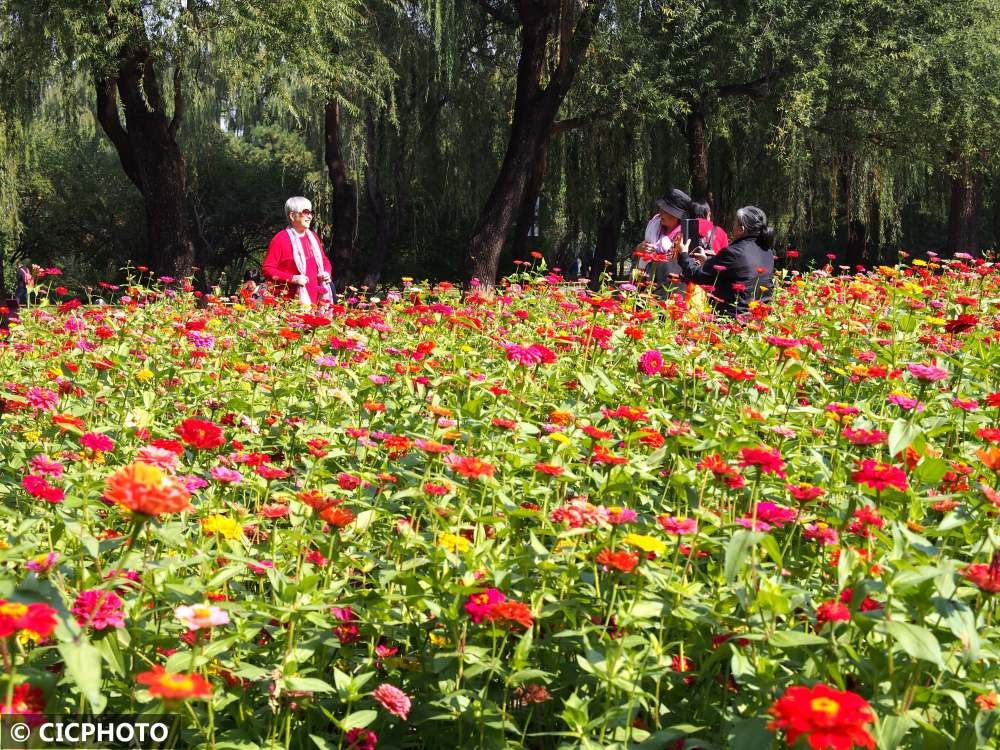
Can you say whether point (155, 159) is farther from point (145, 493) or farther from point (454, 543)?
point (145, 493)

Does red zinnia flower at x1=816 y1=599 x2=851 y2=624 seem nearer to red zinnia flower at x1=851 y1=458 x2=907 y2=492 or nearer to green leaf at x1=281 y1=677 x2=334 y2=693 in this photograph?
red zinnia flower at x1=851 y1=458 x2=907 y2=492

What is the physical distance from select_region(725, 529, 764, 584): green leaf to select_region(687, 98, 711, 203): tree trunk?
10.9m

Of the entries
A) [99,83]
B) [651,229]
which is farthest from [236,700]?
[99,83]

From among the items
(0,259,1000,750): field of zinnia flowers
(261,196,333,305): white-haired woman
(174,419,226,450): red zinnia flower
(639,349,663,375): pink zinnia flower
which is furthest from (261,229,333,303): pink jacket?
(174,419,226,450): red zinnia flower

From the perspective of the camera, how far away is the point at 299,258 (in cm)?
647

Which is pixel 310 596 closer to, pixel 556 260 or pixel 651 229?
pixel 651 229

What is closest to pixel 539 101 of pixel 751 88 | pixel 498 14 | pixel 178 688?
pixel 498 14

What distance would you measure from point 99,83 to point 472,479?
8.68 metres

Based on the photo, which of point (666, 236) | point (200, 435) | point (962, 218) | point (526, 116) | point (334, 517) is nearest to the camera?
point (334, 517)

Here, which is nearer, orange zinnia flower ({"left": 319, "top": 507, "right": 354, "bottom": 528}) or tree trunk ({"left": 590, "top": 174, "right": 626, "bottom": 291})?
orange zinnia flower ({"left": 319, "top": 507, "right": 354, "bottom": 528})

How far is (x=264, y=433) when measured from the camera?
333cm

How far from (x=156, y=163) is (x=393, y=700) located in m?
9.16

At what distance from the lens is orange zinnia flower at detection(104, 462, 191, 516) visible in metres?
1.33

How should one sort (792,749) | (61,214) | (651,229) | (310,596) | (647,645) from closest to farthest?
(792,749) → (647,645) → (310,596) → (651,229) → (61,214)
